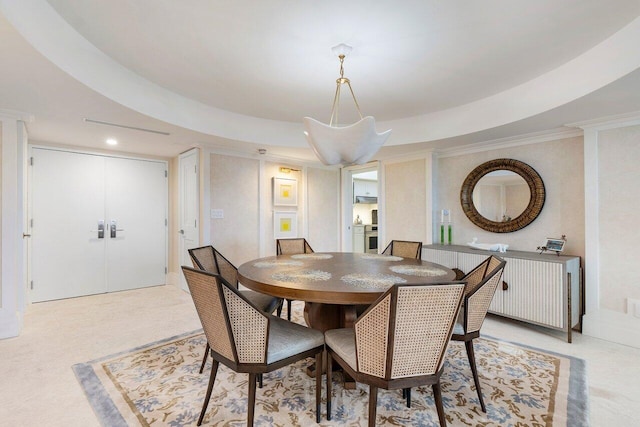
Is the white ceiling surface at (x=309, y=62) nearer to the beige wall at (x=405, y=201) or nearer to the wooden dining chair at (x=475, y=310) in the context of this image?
the beige wall at (x=405, y=201)

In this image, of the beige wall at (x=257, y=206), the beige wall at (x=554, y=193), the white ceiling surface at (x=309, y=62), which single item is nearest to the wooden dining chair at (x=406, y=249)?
the beige wall at (x=554, y=193)

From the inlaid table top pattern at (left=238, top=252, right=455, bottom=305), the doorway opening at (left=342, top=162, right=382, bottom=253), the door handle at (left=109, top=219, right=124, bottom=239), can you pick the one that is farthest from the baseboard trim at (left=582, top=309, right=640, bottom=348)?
the door handle at (left=109, top=219, right=124, bottom=239)

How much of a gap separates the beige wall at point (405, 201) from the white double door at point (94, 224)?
3.70 m

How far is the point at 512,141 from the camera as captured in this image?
3631 millimetres

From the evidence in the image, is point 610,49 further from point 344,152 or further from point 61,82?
point 61,82

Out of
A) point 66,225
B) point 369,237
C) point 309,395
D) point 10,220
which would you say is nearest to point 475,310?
point 309,395

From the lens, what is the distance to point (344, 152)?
2.36 m

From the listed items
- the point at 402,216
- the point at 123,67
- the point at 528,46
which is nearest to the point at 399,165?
the point at 402,216

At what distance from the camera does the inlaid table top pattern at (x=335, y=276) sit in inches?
62.6

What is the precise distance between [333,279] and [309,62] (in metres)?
1.77

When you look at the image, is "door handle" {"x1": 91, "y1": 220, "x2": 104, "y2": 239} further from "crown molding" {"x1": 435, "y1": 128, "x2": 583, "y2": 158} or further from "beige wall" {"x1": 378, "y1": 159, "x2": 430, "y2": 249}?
"crown molding" {"x1": 435, "y1": 128, "x2": 583, "y2": 158}

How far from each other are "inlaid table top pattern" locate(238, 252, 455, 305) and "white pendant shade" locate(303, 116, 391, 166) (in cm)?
90

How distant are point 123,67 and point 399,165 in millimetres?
3707

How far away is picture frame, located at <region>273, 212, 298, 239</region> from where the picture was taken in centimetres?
489
